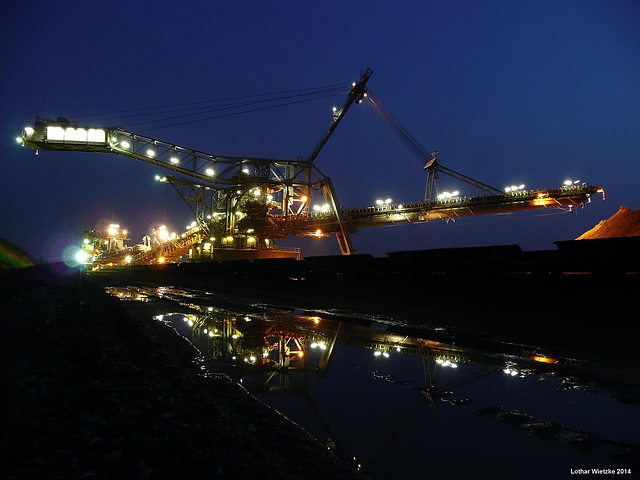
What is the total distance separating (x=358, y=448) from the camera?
6.23ft

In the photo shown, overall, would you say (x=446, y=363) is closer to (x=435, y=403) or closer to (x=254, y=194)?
(x=435, y=403)

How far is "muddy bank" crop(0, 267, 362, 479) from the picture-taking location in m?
1.49

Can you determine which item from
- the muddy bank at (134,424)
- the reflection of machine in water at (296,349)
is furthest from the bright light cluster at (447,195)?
the muddy bank at (134,424)

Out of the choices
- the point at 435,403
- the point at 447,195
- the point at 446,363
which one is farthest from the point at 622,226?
the point at 447,195

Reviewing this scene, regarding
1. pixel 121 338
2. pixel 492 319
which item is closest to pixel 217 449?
pixel 121 338

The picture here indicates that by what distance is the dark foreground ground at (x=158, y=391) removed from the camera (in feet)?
5.05

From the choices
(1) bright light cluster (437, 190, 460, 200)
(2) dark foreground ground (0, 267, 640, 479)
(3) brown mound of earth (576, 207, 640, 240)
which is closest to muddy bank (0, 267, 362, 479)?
(2) dark foreground ground (0, 267, 640, 479)

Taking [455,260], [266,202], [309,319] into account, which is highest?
[266,202]

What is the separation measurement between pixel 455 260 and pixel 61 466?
919 cm

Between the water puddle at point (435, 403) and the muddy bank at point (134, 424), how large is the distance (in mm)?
286

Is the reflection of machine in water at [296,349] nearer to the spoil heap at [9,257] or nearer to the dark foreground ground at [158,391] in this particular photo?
the dark foreground ground at [158,391]

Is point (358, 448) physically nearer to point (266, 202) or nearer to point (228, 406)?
point (228, 406)

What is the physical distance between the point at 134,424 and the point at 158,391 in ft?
1.89

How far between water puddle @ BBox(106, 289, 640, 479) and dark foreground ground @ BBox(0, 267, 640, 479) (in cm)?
29
